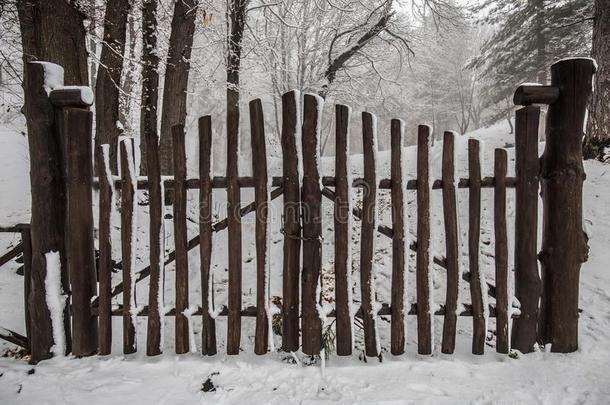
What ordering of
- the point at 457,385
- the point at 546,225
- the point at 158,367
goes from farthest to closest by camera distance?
the point at 546,225, the point at 158,367, the point at 457,385

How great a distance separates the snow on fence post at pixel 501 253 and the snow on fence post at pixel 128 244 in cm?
270

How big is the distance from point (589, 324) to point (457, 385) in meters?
1.62

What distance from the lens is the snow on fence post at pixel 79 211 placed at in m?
2.59

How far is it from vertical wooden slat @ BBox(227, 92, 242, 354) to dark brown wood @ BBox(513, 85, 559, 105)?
2144mm

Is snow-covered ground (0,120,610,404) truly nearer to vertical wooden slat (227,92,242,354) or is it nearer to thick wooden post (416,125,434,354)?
thick wooden post (416,125,434,354)

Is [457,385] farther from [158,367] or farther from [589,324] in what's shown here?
[158,367]

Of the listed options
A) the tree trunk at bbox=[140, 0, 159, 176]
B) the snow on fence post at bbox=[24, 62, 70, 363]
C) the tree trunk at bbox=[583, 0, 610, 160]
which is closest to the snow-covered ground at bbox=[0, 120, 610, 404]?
the snow on fence post at bbox=[24, 62, 70, 363]

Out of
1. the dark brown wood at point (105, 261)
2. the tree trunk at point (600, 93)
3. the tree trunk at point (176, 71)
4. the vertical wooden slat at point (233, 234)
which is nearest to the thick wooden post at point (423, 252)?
the vertical wooden slat at point (233, 234)

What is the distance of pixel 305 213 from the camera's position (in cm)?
257

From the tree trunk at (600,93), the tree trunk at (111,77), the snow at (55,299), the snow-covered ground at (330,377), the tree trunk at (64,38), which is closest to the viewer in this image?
the snow-covered ground at (330,377)

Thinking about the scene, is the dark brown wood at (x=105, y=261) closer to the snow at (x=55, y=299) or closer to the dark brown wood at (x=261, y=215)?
the snow at (x=55, y=299)

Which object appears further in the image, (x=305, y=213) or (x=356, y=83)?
(x=356, y=83)

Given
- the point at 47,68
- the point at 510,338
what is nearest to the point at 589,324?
the point at 510,338

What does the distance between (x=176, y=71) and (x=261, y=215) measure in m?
4.82
